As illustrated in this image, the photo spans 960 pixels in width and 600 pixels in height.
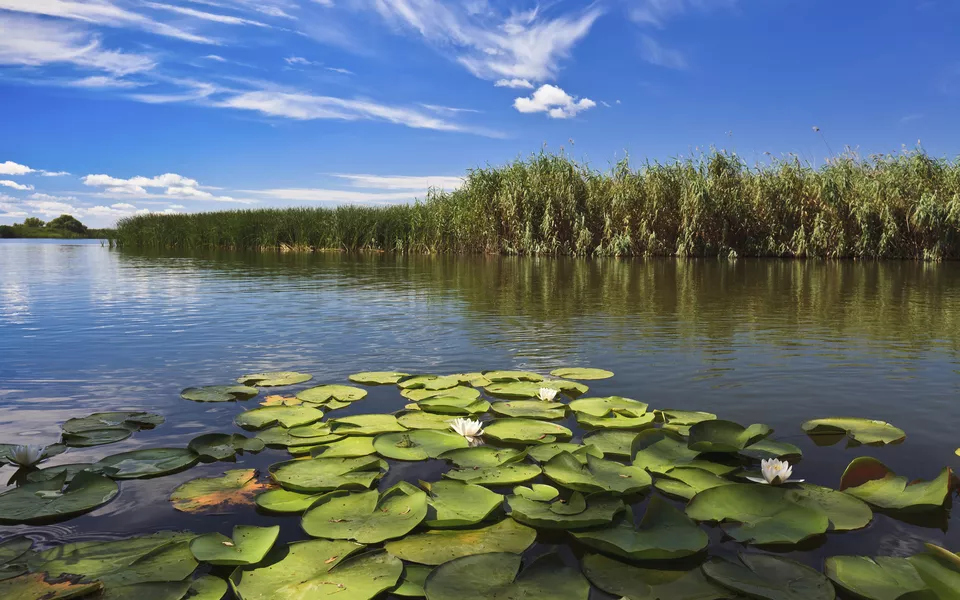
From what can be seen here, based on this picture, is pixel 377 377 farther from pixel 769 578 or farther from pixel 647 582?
pixel 769 578

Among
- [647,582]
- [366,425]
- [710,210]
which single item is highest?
[710,210]

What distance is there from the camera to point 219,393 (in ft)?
12.5

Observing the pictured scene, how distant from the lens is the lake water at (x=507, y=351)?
9.21 ft

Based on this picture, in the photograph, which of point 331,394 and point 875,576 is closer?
point 875,576

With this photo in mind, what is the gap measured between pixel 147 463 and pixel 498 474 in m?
1.57

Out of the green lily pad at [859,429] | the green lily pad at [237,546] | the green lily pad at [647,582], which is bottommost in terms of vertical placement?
the green lily pad at [647,582]

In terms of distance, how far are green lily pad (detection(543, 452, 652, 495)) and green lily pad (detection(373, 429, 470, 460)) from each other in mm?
541

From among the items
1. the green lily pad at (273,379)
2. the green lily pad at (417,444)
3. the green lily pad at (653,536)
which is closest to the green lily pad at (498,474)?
the green lily pad at (417,444)

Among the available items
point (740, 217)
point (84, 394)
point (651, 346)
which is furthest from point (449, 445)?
point (740, 217)

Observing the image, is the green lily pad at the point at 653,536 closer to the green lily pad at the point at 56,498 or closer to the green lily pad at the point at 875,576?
the green lily pad at the point at 875,576

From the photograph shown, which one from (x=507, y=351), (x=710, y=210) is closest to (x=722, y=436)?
(x=507, y=351)

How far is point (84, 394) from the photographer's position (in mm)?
3883

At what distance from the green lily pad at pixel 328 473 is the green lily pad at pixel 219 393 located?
1349mm

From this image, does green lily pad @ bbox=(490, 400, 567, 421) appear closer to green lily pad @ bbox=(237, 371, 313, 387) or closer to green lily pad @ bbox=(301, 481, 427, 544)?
green lily pad @ bbox=(301, 481, 427, 544)
